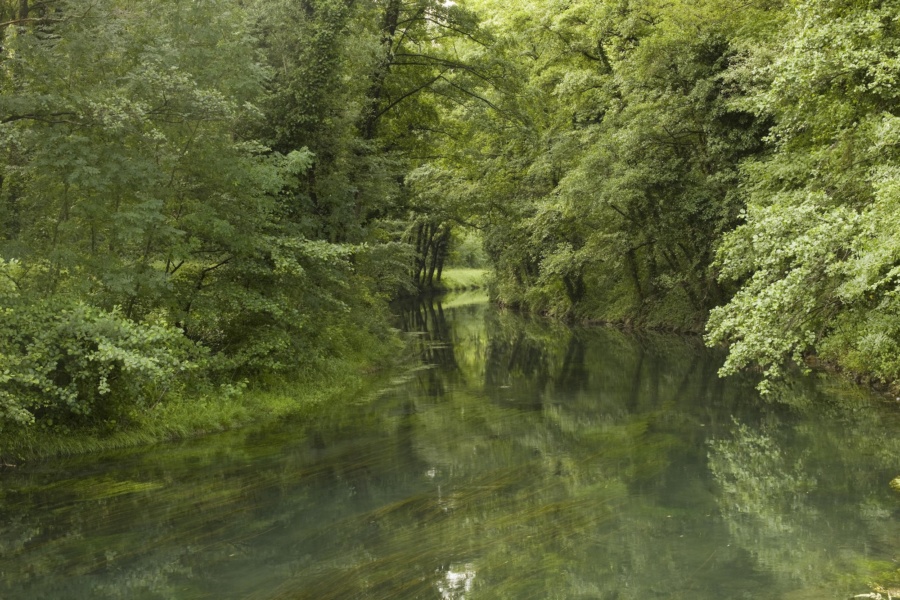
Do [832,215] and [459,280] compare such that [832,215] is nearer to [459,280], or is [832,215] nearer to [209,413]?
[209,413]

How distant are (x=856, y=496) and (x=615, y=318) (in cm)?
2351

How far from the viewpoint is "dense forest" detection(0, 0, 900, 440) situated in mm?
10320

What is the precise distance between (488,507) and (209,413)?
6304 mm

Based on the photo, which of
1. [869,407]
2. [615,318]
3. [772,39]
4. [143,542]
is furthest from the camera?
[615,318]

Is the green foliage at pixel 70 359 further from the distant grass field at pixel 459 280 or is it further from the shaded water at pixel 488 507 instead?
the distant grass field at pixel 459 280

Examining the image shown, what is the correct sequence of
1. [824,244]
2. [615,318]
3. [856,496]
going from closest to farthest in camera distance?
[856,496] < [824,244] < [615,318]

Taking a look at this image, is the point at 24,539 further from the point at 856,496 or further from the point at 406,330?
the point at 406,330

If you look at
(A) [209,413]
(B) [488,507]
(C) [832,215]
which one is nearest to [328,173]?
(A) [209,413]

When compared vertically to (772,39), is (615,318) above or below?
below

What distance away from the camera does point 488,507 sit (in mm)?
8352

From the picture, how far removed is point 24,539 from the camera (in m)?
7.69

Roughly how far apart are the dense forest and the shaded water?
4.45 ft

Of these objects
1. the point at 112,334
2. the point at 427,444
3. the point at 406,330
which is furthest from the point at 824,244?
the point at 406,330

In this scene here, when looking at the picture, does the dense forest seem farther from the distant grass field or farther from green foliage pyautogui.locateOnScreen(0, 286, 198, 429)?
the distant grass field
